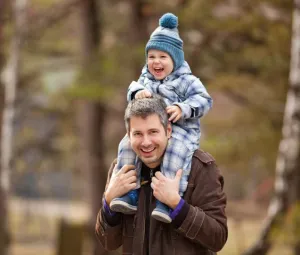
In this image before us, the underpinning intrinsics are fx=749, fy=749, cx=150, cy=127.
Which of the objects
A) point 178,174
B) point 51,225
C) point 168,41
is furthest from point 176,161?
point 51,225

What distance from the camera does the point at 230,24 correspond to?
11219 millimetres

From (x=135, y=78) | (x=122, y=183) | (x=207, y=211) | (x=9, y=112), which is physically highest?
(x=135, y=78)

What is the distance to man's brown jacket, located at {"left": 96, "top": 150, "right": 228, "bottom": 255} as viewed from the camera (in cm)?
317

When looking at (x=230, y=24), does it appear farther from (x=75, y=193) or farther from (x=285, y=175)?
(x=75, y=193)

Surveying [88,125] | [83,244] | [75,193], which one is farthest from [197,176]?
[75,193]

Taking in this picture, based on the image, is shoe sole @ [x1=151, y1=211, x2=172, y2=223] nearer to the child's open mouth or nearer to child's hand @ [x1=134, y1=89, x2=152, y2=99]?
child's hand @ [x1=134, y1=89, x2=152, y2=99]

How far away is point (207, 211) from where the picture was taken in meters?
3.21

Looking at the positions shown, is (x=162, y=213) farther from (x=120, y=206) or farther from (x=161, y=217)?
(x=120, y=206)

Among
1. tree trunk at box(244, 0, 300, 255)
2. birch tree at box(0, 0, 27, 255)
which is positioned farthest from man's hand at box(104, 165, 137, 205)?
birch tree at box(0, 0, 27, 255)

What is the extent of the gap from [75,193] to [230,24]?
2011 cm

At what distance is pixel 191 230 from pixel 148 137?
1.41 ft

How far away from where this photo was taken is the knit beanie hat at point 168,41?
3.35m

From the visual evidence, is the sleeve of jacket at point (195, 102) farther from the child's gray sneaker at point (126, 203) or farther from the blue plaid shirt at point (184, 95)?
the child's gray sneaker at point (126, 203)

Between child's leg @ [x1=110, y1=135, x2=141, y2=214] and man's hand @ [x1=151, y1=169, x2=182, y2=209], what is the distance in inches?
6.2
